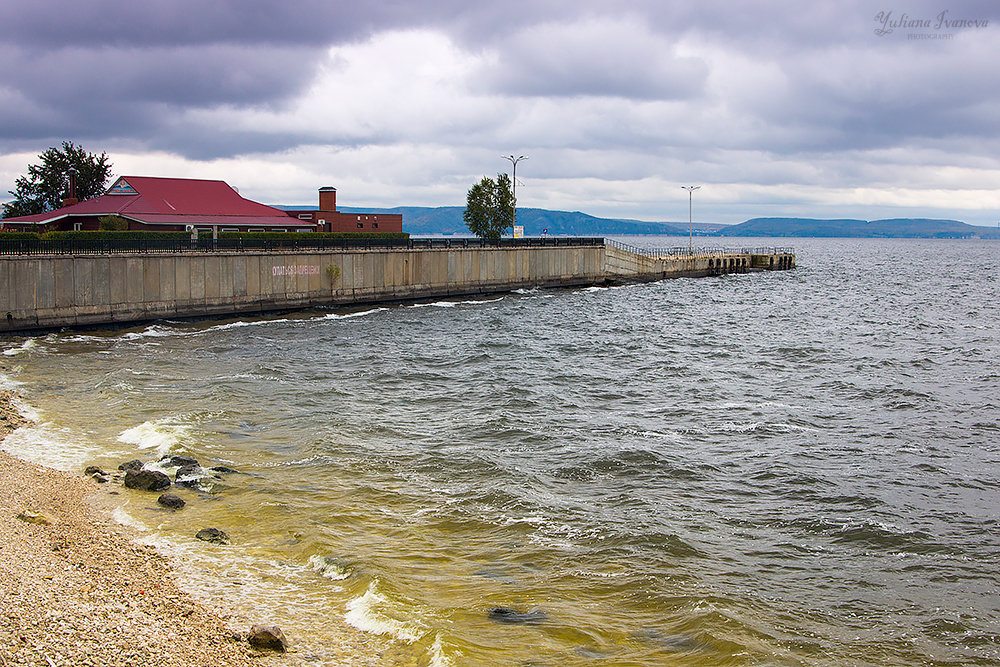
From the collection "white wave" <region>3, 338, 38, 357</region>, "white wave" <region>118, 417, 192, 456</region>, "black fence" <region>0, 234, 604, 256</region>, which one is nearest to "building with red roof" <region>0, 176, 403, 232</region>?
"black fence" <region>0, 234, 604, 256</region>

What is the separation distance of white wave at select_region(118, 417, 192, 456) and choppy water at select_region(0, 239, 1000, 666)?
94 mm

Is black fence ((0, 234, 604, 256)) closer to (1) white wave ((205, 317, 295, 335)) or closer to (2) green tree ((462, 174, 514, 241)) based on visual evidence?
(1) white wave ((205, 317, 295, 335))

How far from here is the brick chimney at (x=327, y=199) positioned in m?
80.6

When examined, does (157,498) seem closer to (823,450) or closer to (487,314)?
(823,450)

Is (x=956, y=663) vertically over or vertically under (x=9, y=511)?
under

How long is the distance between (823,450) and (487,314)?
120ft

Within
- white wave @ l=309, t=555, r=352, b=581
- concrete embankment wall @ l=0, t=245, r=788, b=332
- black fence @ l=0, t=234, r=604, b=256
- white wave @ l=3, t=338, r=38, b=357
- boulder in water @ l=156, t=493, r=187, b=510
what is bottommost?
white wave @ l=309, t=555, r=352, b=581

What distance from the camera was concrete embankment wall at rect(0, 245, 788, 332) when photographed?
41.1 m

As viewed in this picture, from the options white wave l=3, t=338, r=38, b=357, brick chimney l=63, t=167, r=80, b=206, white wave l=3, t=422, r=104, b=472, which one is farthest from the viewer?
brick chimney l=63, t=167, r=80, b=206

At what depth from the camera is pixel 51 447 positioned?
1962 cm

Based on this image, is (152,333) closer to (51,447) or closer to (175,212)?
(51,447)

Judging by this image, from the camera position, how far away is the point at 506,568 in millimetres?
13953

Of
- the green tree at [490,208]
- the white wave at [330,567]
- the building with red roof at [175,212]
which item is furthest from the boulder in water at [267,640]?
the green tree at [490,208]

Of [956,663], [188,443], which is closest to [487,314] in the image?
[188,443]
